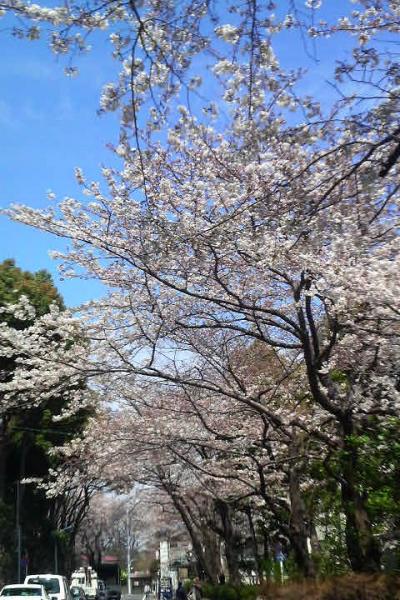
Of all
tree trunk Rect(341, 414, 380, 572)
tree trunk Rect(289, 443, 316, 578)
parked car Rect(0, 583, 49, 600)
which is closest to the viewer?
tree trunk Rect(341, 414, 380, 572)

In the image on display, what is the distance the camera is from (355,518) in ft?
35.9

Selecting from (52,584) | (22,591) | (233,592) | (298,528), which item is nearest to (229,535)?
(233,592)

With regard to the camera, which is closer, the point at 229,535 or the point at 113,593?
the point at 229,535

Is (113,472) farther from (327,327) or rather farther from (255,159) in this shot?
(255,159)

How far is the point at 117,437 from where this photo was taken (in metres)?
15.6

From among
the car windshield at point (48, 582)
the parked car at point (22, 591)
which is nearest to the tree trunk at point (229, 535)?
the car windshield at point (48, 582)

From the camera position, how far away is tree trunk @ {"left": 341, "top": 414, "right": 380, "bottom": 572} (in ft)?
34.8

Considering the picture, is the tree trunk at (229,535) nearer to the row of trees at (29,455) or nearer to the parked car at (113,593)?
the row of trees at (29,455)

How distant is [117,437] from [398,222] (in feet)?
26.5

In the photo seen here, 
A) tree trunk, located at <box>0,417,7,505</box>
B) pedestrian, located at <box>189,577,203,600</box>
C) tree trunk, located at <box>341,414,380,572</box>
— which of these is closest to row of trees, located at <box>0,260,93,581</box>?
tree trunk, located at <box>0,417,7,505</box>

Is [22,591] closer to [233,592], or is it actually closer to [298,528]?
[233,592]

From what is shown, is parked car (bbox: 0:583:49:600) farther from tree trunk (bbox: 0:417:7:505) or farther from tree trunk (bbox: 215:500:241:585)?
tree trunk (bbox: 0:417:7:505)

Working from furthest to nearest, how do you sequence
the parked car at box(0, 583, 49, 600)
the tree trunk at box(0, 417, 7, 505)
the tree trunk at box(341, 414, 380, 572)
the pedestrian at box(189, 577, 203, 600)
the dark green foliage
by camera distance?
1. the pedestrian at box(189, 577, 203, 600)
2. the tree trunk at box(0, 417, 7, 505)
3. the dark green foliage
4. the parked car at box(0, 583, 49, 600)
5. the tree trunk at box(341, 414, 380, 572)

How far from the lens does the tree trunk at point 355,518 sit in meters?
10.6
